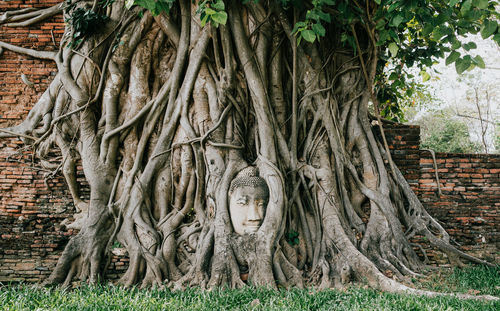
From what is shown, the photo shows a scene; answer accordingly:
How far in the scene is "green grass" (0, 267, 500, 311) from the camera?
281 centimetres

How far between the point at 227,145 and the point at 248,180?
1.50 ft

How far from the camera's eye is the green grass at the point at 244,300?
9.23ft

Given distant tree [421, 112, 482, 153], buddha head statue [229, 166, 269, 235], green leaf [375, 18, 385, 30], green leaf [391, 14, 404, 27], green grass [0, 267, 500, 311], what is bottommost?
green grass [0, 267, 500, 311]

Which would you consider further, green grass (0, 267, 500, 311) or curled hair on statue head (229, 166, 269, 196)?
curled hair on statue head (229, 166, 269, 196)

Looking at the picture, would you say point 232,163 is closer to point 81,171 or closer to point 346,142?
point 346,142

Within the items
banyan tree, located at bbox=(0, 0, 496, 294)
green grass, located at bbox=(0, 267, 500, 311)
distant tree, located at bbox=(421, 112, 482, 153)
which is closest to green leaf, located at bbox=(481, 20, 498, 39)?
banyan tree, located at bbox=(0, 0, 496, 294)

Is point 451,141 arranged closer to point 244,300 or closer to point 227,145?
point 227,145

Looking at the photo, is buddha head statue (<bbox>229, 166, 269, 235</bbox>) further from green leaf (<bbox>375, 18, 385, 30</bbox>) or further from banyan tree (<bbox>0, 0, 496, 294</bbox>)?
green leaf (<bbox>375, 18, 385, 30</bbox>)

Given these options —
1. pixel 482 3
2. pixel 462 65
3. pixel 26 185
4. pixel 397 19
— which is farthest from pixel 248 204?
pixel 26 185

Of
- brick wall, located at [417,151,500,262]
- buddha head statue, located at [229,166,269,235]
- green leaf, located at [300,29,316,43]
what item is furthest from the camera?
brick wall, located at [417,151,500,262]

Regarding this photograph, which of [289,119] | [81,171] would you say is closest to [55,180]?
[81,171]

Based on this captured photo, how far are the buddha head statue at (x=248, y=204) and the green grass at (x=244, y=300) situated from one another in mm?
669

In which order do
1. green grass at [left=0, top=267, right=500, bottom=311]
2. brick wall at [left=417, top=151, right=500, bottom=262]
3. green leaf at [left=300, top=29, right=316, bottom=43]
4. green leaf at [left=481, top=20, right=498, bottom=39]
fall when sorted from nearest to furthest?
green grass at [left=0, top=267, right=500, bottom=311] < green leaf at [left=481, top=20, right=498, bottom=39] < green leaf at [left=300, top=29, right=316, bottom=43] < brick wall at [left=417, top=151, right=500, bottom=262]

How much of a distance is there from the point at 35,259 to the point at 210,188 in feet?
7.12
